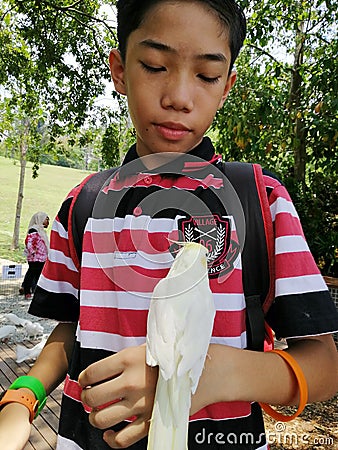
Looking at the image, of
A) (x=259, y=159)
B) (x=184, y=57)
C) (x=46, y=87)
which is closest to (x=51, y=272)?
(x=184, y=57)

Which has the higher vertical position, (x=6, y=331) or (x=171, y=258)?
(x=171, y=258)

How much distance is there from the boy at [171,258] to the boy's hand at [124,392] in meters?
0.04

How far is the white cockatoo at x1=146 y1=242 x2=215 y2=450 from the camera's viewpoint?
580 millimetres

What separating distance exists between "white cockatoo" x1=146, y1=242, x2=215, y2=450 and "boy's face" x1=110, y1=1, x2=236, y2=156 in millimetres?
289

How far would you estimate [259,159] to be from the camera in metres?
5.30

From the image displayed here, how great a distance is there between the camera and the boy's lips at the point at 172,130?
2.64ft

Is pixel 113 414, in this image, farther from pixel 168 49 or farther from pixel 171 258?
pixel 168 49

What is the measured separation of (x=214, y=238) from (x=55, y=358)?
0.42 meters

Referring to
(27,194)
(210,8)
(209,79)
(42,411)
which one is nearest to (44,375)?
(209,79)

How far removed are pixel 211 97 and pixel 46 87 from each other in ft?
21.1

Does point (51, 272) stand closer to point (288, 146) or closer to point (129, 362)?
point (129, 362)

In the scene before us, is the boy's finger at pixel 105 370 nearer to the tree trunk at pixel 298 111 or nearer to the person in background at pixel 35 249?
the tree trunk at pixel 298 111

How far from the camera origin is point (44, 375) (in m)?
0.90

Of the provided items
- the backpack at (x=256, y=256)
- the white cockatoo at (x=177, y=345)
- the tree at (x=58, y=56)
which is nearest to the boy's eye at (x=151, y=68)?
the backpack at (x=256, y=256)
